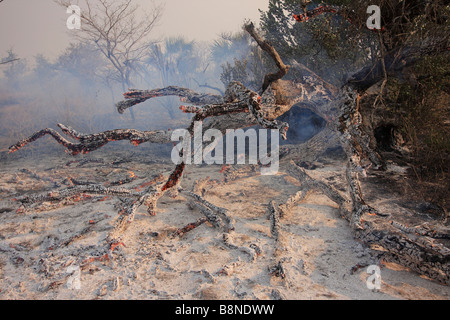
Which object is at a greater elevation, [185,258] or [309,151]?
[309,151]

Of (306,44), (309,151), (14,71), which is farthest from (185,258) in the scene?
(14,71)

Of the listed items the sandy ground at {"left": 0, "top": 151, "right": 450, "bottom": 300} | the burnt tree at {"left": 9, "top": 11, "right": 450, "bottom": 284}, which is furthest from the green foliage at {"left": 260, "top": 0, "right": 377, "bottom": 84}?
the sandy ground at {"left": 0, "top": 151, "right": 450, "bottom": 300}

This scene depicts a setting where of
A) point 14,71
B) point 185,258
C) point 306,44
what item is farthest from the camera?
point 14,71

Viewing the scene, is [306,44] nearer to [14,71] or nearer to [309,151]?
[309,151]

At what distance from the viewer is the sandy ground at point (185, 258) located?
2.34m

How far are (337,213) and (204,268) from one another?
2.45 metres

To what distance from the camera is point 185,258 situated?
2918mm

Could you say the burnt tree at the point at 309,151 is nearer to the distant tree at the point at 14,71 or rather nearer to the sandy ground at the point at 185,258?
the sandy ground at the point at 185,258

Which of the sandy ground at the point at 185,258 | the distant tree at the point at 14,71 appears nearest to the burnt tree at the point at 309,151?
the sandy ground at the point at 185,258

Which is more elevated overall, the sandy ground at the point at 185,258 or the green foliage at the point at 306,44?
the green foliage at the point at 306,44

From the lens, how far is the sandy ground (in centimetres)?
234
